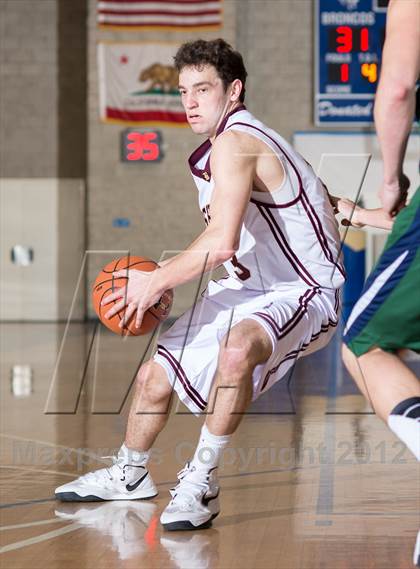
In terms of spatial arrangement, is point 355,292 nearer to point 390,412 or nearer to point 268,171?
point 268,171

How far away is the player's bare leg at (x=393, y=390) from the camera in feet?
7.73

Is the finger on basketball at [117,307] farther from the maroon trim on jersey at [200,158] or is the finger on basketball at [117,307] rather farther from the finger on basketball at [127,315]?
the maroon trim on jersey at [200,158]

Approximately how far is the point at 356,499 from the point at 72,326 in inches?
386

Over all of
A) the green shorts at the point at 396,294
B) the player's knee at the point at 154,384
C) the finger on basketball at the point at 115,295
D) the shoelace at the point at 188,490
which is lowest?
the shoelace at the point at 188,490

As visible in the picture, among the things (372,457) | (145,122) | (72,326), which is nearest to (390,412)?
(372,457)

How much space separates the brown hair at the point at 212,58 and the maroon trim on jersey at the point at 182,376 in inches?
33.1

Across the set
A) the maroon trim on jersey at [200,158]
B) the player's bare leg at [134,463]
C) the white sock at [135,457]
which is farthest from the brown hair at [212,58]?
the white sock at [135,457]

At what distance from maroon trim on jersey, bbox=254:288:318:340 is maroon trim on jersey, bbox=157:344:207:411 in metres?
0.30

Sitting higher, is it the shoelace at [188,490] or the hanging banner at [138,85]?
the hanging banner at [138,85]

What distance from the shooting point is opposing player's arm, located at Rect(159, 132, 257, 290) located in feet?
10.2

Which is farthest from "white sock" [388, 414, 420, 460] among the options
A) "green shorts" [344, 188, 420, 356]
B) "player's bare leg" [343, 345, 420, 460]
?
"green shorts" [344, 188, 420, 356]

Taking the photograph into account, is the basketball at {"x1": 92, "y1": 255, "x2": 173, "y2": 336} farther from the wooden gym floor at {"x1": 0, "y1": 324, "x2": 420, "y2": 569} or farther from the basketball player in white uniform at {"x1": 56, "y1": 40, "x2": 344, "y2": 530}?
the wooden gym floor at {"x1": 0, "y1": 324, "x2": 420, "y2": 569}

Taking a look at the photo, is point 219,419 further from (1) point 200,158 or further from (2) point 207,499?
(1) point 200,158

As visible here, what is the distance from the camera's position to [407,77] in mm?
2186
